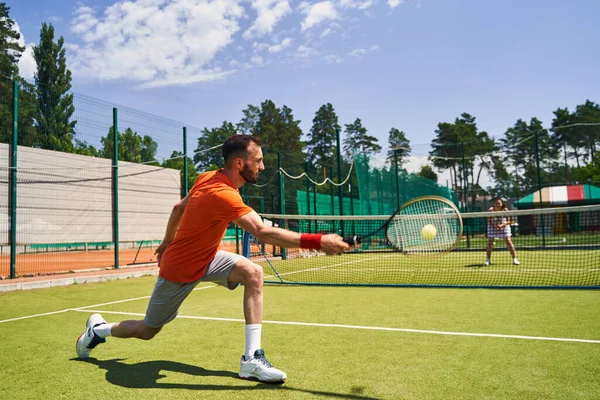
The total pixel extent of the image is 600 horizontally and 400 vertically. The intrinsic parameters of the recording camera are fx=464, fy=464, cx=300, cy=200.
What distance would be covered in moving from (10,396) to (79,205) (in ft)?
48.6

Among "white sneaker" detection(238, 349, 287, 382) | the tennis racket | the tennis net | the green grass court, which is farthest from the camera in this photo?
the tennis net

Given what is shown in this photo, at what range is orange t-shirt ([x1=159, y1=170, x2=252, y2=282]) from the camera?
11.6 ft

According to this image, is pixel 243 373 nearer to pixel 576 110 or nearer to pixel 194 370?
pixel 194 370

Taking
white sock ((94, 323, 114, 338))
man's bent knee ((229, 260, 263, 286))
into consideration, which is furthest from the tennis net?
white sock ((94, 323, 114, 338))

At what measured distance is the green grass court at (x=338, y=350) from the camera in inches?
130

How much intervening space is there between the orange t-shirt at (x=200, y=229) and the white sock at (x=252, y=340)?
0.59 m

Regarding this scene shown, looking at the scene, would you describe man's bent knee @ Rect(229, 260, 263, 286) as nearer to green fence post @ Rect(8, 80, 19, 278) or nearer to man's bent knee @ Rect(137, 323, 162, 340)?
man's bent knee @ Rect(137, 323, 162, 340)

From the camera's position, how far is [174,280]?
362cm

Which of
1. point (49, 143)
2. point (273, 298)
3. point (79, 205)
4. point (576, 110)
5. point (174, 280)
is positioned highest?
point (576, 110)

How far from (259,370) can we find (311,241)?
3.73 feet

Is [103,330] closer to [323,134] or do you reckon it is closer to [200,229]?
[200,229]

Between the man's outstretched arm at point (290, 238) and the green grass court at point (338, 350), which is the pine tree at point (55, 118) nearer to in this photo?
the green grass court at point (338, 350)

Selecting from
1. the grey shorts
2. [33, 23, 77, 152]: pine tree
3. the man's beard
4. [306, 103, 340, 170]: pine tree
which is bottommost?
the grey shorts

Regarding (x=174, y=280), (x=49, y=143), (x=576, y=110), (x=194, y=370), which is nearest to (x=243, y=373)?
(x=194, y=370)
